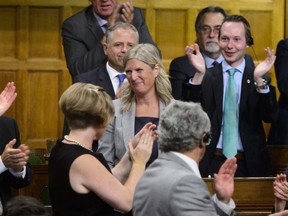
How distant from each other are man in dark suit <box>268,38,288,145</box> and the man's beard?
59 cm

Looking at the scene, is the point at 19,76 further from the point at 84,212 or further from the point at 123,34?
the point at 84,212

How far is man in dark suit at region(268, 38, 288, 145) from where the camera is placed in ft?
24.7

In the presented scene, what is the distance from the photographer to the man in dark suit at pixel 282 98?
24.7 feet

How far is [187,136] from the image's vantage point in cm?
405

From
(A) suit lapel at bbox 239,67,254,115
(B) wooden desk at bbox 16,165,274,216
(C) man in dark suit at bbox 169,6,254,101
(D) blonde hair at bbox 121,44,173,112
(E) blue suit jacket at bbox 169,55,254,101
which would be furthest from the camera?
(C) man in dark suit at bbox 169,6,254,101

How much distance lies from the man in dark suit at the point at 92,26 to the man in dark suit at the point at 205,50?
0.34 m

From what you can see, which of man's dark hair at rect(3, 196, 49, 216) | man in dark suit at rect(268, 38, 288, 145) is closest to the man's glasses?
man in dark suit at rect(268, 38, 288, 145)

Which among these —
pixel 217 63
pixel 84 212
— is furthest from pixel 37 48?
pixel 84 212

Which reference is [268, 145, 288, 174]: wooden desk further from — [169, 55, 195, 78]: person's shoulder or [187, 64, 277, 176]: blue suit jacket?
[169, 55, 195, 78]: person's shoulder

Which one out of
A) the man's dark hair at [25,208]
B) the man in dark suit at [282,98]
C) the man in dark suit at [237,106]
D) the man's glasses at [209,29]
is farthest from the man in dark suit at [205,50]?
the man's dark hair at [25,208]

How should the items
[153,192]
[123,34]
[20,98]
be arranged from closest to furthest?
1. [153,192]
2. [123,34]
3. [20,98]

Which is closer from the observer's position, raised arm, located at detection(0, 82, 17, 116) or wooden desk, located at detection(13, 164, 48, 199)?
raised arm, located at detection(0, 82, 17, 116)

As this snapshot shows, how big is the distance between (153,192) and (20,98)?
515cm

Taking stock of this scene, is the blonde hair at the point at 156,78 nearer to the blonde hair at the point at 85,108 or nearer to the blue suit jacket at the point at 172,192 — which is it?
the blonde hair at the point at 85,108
